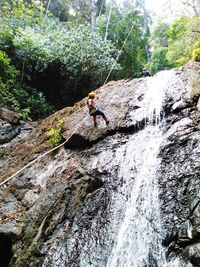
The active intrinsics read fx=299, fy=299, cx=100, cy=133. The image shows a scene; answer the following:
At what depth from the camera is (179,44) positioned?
14.2m

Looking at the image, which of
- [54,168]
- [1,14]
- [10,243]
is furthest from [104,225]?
[1,14]

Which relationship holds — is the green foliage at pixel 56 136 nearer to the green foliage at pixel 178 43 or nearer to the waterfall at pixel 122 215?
the waterfall at pixel 122 215

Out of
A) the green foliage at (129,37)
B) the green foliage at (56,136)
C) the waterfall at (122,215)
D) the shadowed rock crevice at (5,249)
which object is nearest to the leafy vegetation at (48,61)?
the green foliage at (129,37)

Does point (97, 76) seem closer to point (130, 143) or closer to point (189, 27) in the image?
point (189, 27)

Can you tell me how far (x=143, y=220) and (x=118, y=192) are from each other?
0.99 m

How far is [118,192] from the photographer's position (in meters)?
6.46

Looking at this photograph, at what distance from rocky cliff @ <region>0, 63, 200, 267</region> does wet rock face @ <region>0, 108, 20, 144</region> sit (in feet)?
6.09

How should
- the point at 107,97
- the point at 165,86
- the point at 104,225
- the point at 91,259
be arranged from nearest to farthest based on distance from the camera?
the point at 91,259 → the point at 104,225 → the point at 165,86 → the point at 107,97

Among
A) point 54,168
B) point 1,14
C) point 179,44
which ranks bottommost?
point 54,168

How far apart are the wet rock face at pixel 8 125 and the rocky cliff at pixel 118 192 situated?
186cm

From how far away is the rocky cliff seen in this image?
525 cm

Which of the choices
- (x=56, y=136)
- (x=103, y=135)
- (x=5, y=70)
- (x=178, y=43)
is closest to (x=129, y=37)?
(x=178, y=43)

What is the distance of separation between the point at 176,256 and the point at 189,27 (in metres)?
11.2

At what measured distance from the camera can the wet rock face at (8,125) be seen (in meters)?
11.2
